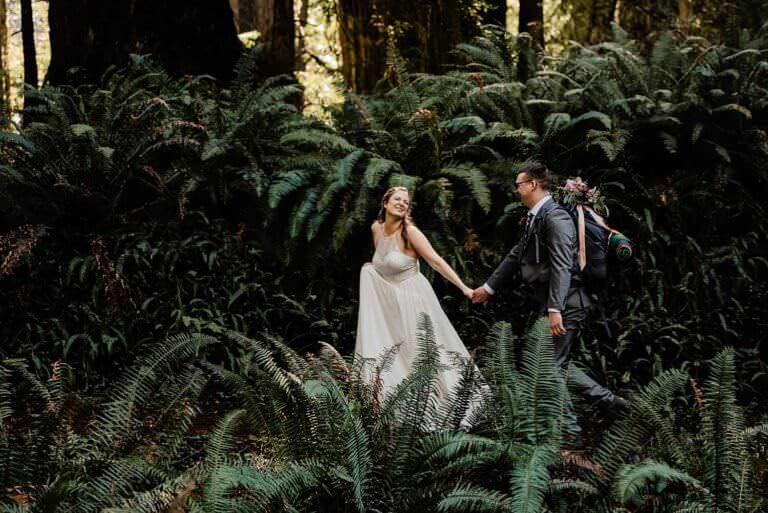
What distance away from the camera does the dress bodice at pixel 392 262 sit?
587cm

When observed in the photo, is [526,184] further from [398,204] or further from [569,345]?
[569,345]

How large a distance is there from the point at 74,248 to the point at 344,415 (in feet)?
15.1

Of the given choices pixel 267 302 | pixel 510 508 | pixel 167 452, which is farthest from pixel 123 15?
pixel 510 508

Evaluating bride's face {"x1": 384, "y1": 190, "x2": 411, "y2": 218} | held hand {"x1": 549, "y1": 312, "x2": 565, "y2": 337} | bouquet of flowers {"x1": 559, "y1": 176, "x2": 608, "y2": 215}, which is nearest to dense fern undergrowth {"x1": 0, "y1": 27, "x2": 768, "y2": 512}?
held hand {"x1": 549, "y1": 312, "x2": 565, "y2": 337}

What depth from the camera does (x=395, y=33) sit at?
33.0ft

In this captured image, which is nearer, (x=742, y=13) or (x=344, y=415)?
(x=344, y=415)

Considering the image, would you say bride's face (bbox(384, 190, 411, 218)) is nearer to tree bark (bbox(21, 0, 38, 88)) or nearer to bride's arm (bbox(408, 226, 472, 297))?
bride's arm (bbox(408, 226, 472, 297))

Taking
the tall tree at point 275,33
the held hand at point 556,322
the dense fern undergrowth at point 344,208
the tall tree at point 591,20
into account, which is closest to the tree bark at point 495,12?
the tall tree at point 591,20

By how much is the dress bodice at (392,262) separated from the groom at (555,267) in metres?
0.86

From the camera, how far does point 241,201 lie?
800 centimetres

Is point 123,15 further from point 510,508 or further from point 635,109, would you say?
point 510,508

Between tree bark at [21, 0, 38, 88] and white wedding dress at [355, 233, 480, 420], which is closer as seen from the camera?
white wedding dress at [355, 233, 480, 420]

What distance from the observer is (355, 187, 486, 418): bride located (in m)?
5.79

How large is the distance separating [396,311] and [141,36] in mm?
5438
